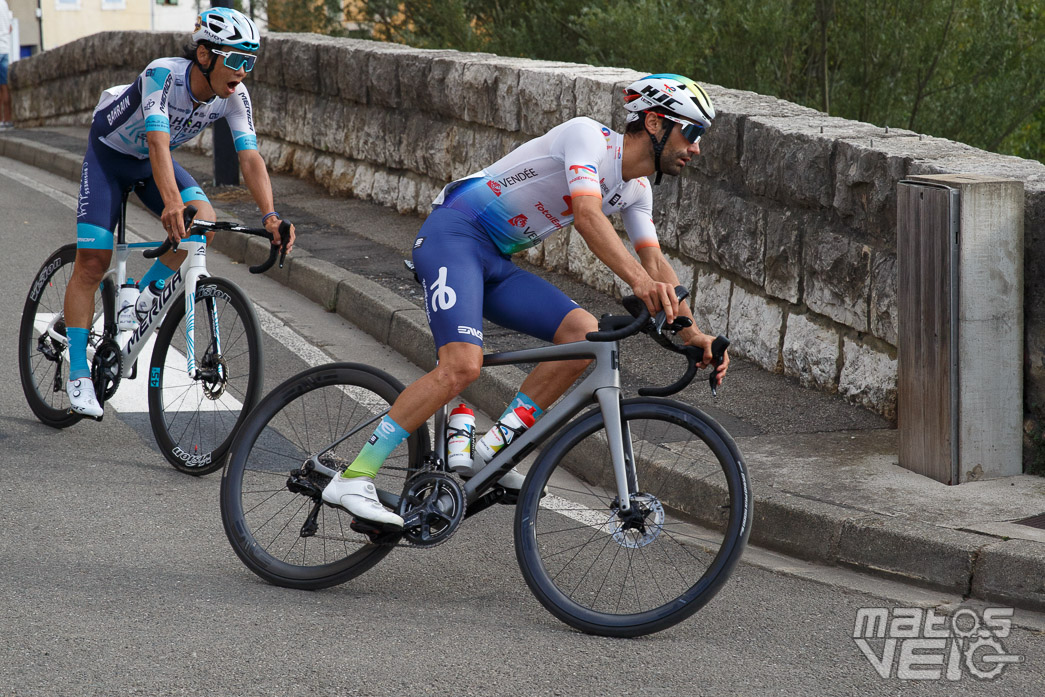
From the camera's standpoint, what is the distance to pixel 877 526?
175 inches

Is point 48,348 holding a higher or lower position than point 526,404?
lower

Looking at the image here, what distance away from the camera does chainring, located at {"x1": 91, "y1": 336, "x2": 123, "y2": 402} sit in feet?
18.6

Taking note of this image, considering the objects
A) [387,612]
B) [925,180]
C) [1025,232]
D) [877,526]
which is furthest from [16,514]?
[1025,232]

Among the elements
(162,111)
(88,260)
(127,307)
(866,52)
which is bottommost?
(127,307)

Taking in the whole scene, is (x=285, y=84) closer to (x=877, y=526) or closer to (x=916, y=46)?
(x=916, y=46)

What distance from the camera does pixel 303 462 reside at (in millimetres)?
4270

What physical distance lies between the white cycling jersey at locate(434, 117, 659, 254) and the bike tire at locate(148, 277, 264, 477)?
4.47 feet

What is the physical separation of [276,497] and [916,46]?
281 inches

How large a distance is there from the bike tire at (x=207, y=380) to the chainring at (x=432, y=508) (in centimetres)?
129

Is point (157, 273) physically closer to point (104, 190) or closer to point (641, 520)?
point (104, 190)

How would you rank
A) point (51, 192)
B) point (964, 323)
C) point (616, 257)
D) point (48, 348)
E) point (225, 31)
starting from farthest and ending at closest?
point (51, 192)
point (48, 348)
point (225, 31)
point (964, 323)
point (616, 257)

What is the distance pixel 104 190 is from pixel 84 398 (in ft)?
2.98

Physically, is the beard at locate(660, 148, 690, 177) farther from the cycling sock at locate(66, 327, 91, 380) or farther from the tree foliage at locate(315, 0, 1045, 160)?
the tree foliage at locate(315, 0, 1045, 160)

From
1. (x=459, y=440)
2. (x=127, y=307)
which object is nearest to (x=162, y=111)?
(x=127, y=307)
